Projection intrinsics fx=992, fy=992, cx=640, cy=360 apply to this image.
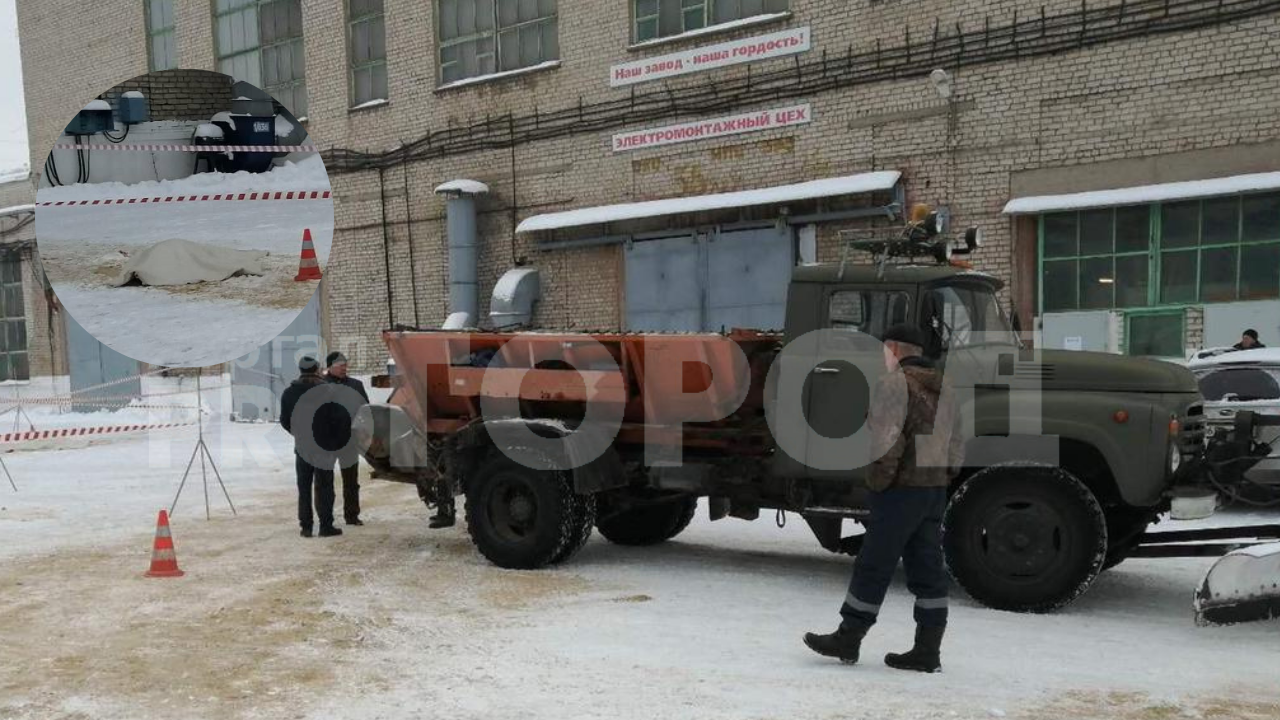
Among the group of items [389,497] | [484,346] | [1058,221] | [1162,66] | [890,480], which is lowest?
[389,497]

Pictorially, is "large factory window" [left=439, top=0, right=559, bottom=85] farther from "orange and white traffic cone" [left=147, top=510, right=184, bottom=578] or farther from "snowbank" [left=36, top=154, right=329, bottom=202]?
"orange and white traffic cone" [left=147, top=510, right=184, bottom=578]

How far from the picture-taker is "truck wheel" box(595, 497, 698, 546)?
8188mm

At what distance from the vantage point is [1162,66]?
38.9ft

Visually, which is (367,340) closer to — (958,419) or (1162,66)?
(1162,66)

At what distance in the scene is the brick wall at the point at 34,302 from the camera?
967 inches

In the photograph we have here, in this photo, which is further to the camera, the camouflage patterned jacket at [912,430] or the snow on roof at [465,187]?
the snow on roof at [465,187]

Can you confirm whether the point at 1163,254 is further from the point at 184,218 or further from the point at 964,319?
the point at 184,218

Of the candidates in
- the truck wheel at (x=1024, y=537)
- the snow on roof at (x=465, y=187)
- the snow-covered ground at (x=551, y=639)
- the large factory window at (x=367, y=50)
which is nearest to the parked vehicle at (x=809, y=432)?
the truck wheel at (x=1024, y=537)

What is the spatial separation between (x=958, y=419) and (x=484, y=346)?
12.7ft

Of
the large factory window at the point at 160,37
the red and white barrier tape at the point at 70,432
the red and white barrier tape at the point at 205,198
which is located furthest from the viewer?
the large factory window at the point at 160,37

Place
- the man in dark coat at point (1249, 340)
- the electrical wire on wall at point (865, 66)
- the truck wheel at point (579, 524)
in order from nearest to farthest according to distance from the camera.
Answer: the truck wheel at point (579, 524), the man in dark coat at point (1249, 340), the electrical wire on wall at point (865, 66)

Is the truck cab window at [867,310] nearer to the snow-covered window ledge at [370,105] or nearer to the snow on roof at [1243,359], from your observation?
the snow on roof at [1243,359]

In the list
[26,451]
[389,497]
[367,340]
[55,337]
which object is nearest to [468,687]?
[389,497]

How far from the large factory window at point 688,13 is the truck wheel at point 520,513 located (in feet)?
32.5
